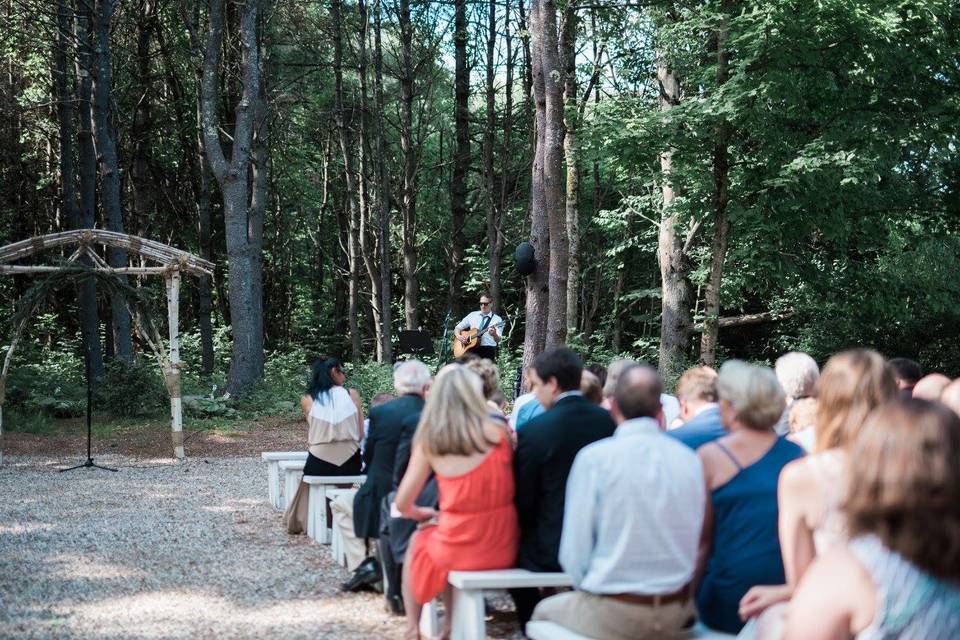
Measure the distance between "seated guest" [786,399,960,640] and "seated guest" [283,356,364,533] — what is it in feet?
19.7

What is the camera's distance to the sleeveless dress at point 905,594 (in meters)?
1.99

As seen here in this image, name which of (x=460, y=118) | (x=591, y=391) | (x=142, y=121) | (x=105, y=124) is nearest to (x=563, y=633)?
(x=591, y=391)

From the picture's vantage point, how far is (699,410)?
15.4 ft

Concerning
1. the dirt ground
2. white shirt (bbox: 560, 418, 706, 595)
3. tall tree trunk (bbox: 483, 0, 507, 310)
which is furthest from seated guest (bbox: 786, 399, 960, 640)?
tall tree trunk (bbox: 483, 0, 507, 310)

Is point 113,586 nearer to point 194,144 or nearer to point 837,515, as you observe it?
point 837,515

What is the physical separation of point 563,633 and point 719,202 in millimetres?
11914

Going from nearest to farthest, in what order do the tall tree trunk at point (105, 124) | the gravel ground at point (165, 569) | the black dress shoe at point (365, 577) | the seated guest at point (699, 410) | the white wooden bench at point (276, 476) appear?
the seated guest at point (699, 410)
the gravel ground at point (165, 569)
the black dress shoe at point (365, 577)
the white wooden bench at point (276, 476)
the tall tree trunk at point (105, 124)

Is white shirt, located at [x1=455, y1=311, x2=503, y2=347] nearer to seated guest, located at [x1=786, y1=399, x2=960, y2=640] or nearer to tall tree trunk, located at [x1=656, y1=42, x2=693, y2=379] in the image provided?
tall tree trunk, located at [x1=656, y1=42, x2=693, y2=379]

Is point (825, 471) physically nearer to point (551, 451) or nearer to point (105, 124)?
point (551, 451)

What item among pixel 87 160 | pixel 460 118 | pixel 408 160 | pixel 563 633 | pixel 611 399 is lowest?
pixel 563 633

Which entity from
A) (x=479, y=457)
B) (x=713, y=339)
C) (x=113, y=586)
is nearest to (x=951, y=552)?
(x=479, y=457)

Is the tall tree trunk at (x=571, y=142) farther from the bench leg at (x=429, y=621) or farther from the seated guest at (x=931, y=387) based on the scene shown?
the bench leg at (x=429, y=621)

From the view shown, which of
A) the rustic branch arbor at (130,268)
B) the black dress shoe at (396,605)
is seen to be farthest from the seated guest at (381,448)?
the rustic branch arbor at (130,268)

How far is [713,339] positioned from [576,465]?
12.0 m
